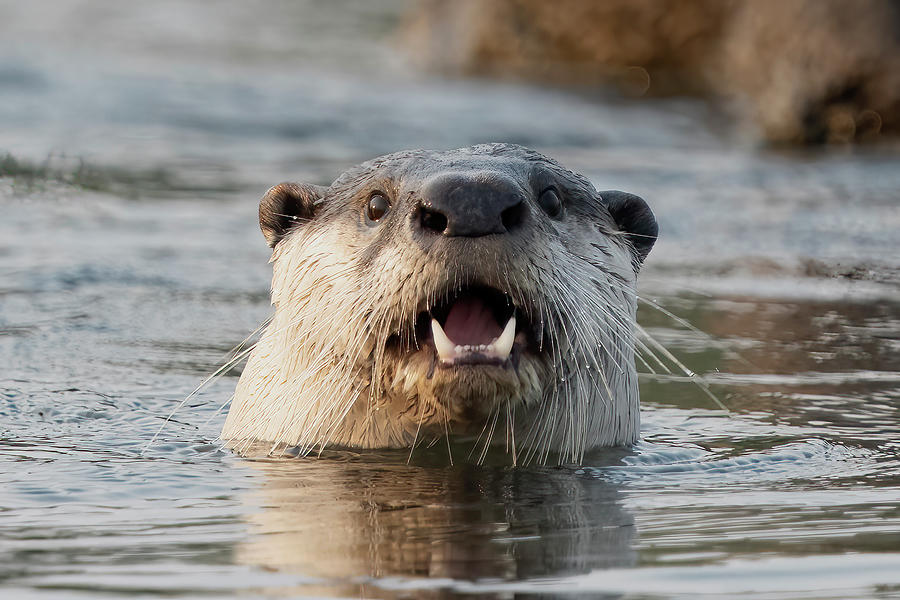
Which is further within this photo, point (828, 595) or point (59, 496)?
point (59, 496)

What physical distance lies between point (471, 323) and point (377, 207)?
0.56 m

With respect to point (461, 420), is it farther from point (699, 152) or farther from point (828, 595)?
point (699, 152)

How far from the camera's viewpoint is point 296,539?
3180 mm

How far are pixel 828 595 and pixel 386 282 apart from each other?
1.28 metres

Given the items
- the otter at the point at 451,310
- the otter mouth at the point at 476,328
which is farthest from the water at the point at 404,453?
the otter mouth at the point at 476,328

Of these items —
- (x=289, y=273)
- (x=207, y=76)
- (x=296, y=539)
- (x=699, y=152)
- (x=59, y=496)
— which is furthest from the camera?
(x=207, y=76)

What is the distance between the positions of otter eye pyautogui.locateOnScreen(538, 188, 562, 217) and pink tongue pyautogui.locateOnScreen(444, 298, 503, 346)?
52 cm

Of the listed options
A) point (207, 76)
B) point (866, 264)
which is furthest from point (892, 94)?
point (207, 76)

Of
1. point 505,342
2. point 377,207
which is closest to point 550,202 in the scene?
point 377,207

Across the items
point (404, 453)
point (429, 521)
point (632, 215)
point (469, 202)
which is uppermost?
point (632, 215)

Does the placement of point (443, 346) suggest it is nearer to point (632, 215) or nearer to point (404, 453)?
point (404, 453)

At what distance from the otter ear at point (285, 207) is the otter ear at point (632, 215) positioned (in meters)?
0.81

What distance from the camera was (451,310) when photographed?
3561mm

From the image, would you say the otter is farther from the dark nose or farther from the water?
the water
